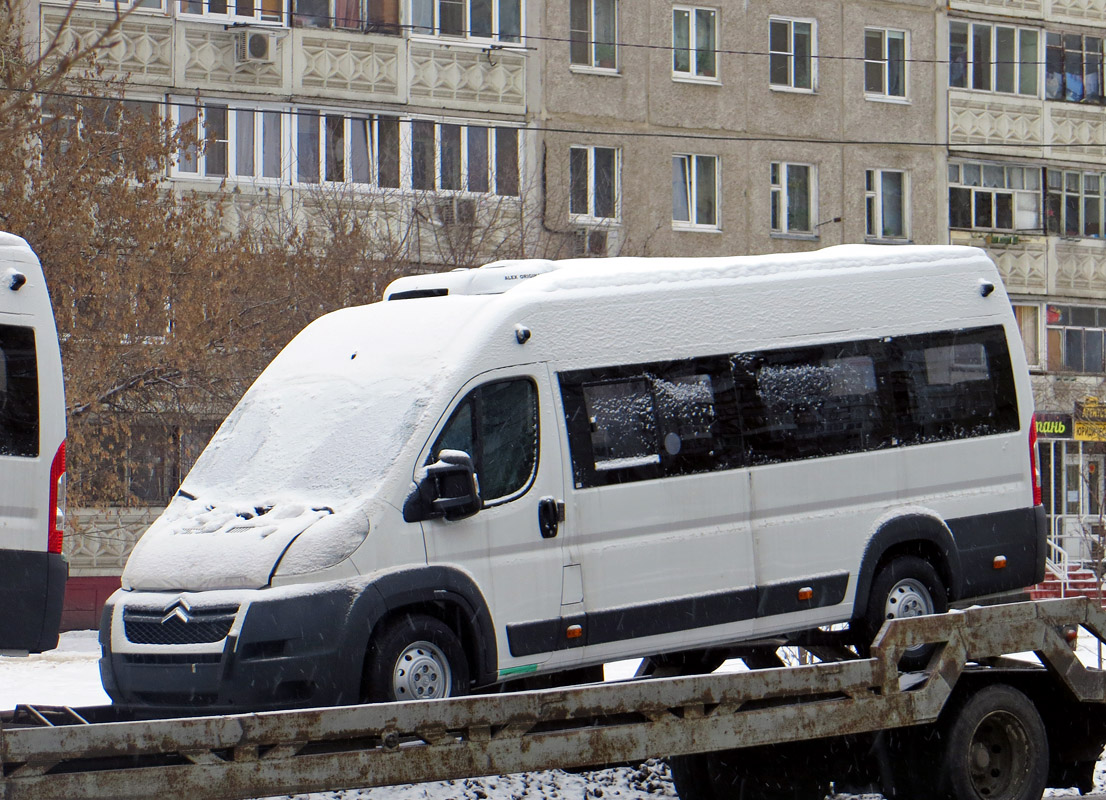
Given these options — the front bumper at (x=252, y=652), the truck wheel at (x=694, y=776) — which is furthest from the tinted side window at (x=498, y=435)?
the truck wheel at (x=694, y=776)

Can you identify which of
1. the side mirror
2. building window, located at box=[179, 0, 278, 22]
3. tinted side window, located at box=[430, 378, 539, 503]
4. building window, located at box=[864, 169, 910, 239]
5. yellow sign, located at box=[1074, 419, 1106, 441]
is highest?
building window, located at box=[179, 0, 278, 22]

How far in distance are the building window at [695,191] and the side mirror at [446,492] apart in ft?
92.5

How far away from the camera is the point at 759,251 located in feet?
122

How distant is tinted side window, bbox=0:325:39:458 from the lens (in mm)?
9758

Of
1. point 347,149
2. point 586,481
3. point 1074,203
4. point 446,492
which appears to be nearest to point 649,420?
point 586,481

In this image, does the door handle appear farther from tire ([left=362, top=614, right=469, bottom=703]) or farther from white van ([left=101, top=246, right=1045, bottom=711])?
tire ([left=362, top=614, right=469, bottom=703])

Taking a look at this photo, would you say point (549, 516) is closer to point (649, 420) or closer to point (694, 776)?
point (649, 420)

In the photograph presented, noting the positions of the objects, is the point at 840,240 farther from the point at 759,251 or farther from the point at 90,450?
the point at 90,450

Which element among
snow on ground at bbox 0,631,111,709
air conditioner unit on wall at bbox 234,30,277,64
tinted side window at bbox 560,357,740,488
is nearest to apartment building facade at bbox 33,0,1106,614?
air conditioner unit on wall at bbox 234,30,277,64

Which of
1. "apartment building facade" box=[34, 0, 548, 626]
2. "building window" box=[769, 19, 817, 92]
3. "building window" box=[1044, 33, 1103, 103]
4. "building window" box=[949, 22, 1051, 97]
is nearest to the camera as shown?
"apartment building facade" box=[34, 0, 548, 626]

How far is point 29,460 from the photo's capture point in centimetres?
976

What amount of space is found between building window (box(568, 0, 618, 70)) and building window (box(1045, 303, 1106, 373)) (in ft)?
42.2

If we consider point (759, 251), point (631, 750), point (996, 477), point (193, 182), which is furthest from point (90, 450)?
point (759, 251)

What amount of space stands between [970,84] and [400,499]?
34622mm
